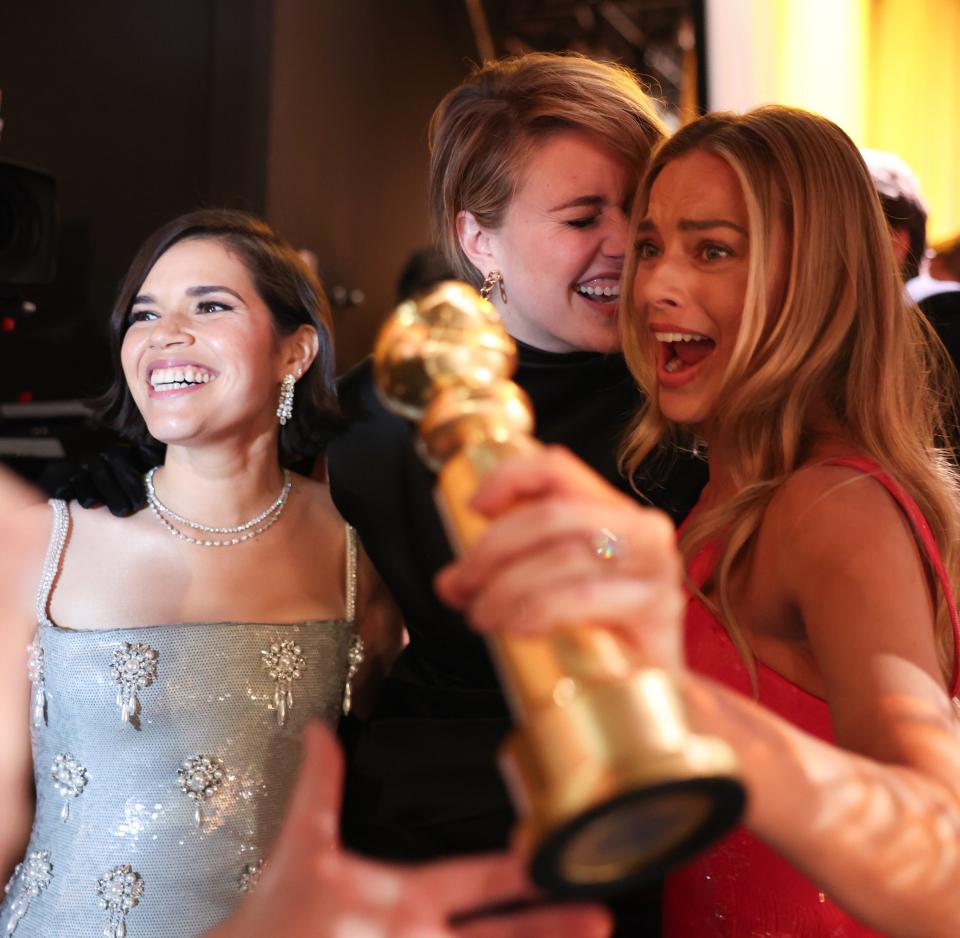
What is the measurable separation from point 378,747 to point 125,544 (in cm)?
46

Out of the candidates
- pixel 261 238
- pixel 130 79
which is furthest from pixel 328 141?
pixel 261 238

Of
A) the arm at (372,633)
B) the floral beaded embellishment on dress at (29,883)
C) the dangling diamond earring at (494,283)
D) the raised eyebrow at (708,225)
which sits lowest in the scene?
the floral beaded embellishment on dress at (29,883)

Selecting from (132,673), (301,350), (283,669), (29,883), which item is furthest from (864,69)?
(29,883)

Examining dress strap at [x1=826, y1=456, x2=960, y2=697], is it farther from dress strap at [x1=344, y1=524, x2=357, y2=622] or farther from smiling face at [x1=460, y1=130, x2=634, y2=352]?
dress strap at [x1=344, y1=524, x2=357, y2=622]

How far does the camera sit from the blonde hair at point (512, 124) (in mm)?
1615

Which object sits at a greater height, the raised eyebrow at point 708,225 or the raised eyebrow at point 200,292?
the raised eyebrow at point 708,225

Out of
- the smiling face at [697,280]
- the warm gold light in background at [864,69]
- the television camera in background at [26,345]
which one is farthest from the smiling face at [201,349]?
the warm gold light in background at [864,69]

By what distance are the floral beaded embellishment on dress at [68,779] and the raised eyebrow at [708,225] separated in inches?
40.2

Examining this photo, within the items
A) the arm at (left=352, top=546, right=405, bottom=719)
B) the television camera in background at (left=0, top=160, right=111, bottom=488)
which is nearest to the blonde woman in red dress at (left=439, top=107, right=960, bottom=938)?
the arm at (left=352, top=546, right=405, bottom=719)

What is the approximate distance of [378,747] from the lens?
4.96 feet

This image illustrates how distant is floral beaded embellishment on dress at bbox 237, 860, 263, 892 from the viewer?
1453 mm

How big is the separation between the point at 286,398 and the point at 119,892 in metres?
0.74

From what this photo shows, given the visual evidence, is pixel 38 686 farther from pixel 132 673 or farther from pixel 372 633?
pixel 372 633

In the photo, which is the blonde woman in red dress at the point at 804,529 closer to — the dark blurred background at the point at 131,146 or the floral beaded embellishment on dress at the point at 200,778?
the floral beaded embellishment on dress at the point at 200,778
